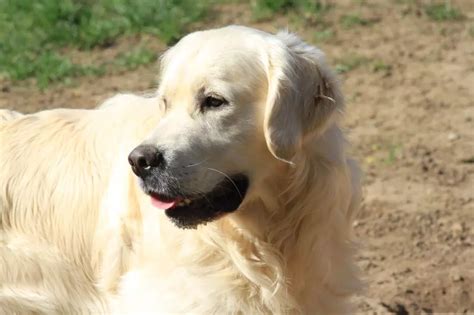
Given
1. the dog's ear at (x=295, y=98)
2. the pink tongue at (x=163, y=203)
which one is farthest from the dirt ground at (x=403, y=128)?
the pink tongue at (x=163, y=203)

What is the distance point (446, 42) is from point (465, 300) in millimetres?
3895

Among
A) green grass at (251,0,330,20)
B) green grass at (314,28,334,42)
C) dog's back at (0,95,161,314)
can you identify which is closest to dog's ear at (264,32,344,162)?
dog's back at (0,95,161,314)

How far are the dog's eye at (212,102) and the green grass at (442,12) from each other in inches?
230

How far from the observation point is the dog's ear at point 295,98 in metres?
3.47

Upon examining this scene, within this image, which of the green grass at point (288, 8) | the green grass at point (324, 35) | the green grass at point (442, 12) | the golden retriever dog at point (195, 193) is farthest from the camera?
the green grass at point (288, 8)

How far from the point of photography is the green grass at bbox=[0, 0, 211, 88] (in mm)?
8328

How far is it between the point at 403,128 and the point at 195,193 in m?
3.76

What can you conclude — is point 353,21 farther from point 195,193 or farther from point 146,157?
point 146,157

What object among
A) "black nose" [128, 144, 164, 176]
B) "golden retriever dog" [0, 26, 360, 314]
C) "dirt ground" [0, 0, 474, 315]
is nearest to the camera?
"black nose" [128, 144, 164, 176]

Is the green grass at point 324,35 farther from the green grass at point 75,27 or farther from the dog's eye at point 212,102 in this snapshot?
the dog's eye at point 212,102

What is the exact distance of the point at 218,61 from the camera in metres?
3.55

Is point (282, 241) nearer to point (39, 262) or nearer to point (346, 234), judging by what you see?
point (346, 234)

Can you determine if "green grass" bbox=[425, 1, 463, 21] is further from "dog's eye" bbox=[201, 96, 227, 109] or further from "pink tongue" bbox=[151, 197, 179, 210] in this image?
"pink tongue" bbox=[151, 197, 179, 210]

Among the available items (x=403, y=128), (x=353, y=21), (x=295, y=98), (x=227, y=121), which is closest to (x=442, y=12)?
(x=353, y=21)
